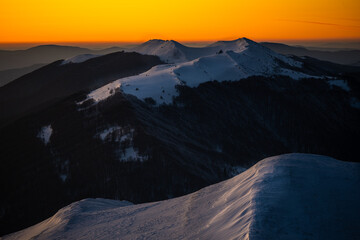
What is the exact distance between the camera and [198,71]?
200 feet

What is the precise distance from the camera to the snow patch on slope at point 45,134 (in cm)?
4056

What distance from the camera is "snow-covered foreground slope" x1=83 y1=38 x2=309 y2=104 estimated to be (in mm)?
47812

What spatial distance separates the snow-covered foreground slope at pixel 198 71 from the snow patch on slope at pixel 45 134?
8.46 m

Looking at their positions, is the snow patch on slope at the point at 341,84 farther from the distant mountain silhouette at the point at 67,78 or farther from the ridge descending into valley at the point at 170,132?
the distant mountain silhouette at the point at 67,78

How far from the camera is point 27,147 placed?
40.4 m

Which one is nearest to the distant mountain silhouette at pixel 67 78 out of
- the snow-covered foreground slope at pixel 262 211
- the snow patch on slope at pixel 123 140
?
the snow patch on slope at pixel 123 140

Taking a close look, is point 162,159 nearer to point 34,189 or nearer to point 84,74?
point 34,189

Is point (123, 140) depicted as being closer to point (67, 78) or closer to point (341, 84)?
point (341, 84)

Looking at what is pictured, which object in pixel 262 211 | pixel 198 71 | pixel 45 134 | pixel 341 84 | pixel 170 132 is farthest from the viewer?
pixel 341 84

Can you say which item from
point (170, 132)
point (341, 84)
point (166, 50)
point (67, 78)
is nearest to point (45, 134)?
point (170, 132)

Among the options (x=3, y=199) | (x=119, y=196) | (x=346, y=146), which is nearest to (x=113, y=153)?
(x=119, y=196)

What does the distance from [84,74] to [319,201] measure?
331ft

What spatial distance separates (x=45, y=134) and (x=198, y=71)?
109ft

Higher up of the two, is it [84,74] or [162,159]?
[84,74]
